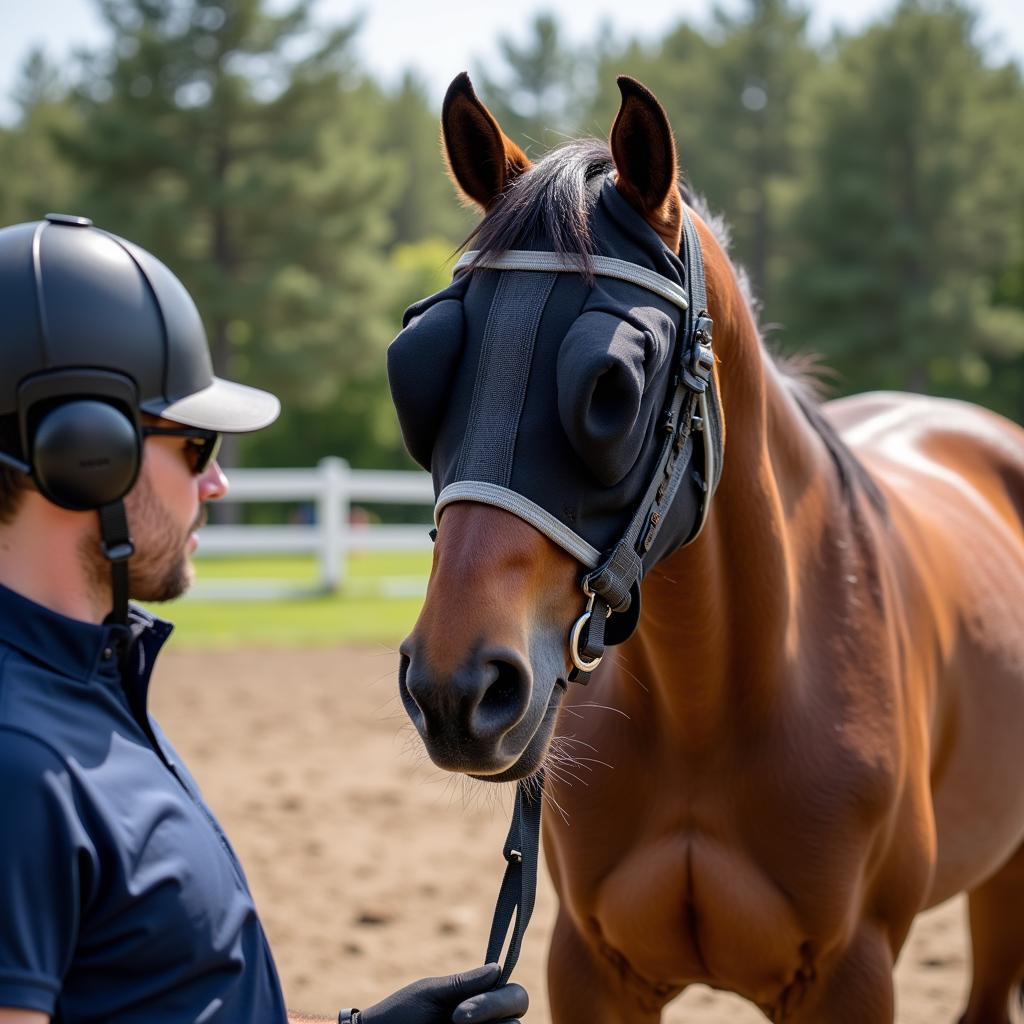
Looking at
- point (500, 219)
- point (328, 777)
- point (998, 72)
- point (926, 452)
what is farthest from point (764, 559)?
point (998, 72)

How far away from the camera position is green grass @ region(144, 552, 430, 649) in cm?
1072

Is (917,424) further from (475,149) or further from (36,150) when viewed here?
(36,150)

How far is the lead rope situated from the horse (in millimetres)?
106

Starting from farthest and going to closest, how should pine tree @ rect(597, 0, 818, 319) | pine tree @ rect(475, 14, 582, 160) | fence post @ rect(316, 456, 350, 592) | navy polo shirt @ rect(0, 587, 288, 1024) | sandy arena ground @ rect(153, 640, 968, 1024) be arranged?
pine tree @ rect(475, 14, 582, 160) → pine tree @ rect(597, 0, 818, 319) → fence post @ rect(316, 456, 350, 592) → sandy arena ground @ rect(153, 640, 968, 1024) → navy polo shirt @ rect(0, 587, 288, 1024)

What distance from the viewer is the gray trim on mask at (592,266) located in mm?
1911

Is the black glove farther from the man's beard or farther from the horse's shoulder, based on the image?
the horse's shoulder

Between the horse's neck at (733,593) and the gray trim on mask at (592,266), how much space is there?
1.08ft

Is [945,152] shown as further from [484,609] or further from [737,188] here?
[484,609]

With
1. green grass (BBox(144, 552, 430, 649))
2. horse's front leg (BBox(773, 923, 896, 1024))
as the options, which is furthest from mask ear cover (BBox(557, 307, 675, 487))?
green grass (BBox(144, 552, 430, 649))

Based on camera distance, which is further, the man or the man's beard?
the man's beard

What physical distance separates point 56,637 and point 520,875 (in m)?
1.07

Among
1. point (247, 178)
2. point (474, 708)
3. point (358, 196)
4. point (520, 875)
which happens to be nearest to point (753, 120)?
point (358, 196)

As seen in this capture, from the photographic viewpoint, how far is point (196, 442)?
6.00 ft

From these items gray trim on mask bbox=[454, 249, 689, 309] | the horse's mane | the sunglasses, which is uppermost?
the horse's mane
